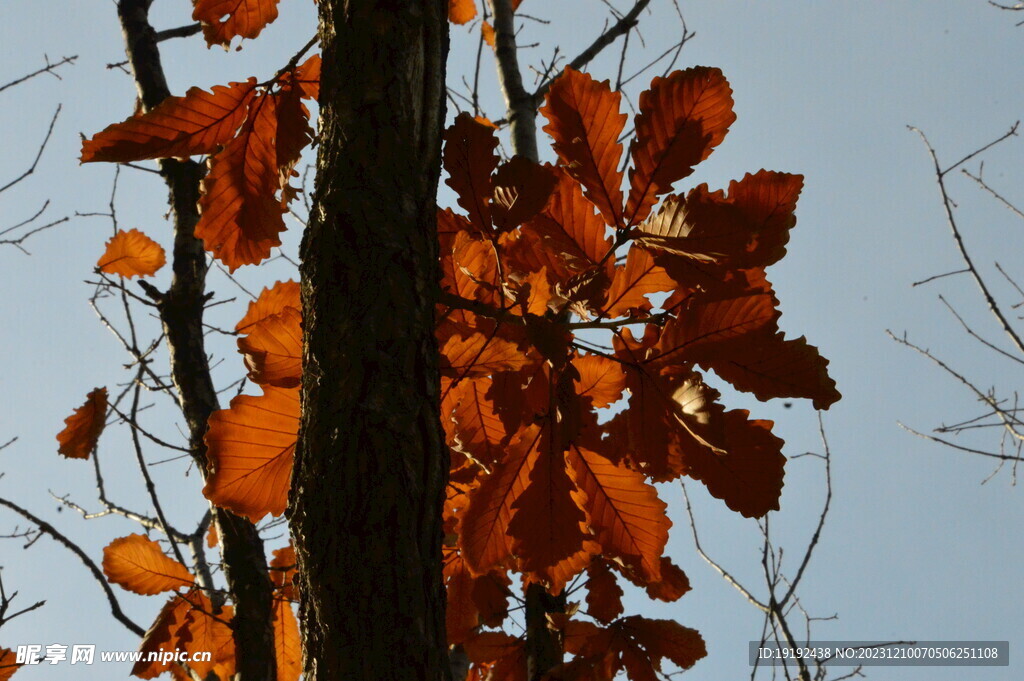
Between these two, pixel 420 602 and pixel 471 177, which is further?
pixel 471 177

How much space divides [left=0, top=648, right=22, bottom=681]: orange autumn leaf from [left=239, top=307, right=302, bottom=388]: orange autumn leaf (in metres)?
1.51

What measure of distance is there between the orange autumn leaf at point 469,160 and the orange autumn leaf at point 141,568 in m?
1.34

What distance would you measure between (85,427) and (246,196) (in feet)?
4.06

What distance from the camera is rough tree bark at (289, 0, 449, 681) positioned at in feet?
2.07

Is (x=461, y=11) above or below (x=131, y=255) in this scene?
above

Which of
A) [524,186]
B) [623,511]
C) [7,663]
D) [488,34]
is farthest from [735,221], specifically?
[7,663]

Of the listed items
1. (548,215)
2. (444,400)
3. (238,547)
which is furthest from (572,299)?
(238,547)

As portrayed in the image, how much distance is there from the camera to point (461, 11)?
2.08 metres

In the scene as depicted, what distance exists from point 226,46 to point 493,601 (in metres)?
1.11

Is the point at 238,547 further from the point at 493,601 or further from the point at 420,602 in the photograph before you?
the point at 420,602

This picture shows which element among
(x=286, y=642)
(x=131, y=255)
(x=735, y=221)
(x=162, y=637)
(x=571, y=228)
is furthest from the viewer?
(x=131, y=255)

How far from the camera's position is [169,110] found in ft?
3.36

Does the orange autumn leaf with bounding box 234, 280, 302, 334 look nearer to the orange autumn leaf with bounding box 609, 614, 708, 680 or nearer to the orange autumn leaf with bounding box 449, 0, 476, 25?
the orange autumn leaf with bounding box 609, 614, 708, 680

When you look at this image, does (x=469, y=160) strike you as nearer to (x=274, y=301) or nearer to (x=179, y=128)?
(x=179, y=128)
